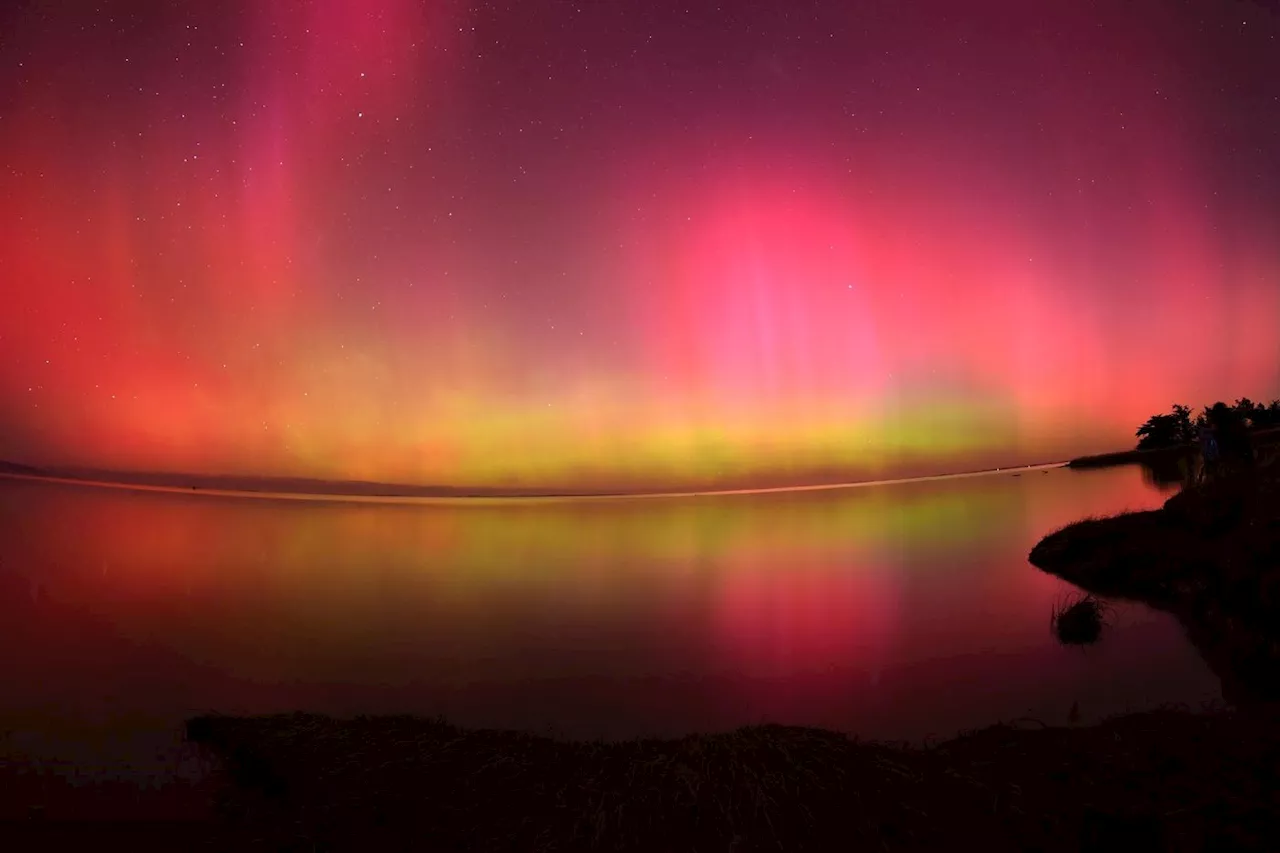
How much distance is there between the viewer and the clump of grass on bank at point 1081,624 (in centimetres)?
1304

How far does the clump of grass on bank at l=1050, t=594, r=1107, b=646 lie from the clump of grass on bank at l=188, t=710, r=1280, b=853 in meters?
6.71

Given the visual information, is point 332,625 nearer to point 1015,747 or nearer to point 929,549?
point 1015,747

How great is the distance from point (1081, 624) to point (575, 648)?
12438mm

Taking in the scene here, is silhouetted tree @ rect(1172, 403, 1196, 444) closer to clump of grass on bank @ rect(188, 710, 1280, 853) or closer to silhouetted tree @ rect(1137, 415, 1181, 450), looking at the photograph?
silhouetted tree @ rect(1137, 415, 1181, 450)

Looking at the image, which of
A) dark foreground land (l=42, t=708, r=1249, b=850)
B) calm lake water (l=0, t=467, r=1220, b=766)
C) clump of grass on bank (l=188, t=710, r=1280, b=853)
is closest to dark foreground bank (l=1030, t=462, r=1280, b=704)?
calm lake water (l=0, t=467, r=1220, b=766)

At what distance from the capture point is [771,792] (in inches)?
210

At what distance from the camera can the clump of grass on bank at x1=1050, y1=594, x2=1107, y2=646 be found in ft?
42.8

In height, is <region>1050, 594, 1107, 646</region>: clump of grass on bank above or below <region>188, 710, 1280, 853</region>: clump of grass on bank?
below

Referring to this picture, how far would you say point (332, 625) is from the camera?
795 inches

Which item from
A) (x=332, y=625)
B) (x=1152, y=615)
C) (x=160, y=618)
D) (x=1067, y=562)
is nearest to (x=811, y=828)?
(x=1152, y=615)

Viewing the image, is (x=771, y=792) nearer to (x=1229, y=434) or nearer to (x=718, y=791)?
(x=718, y=791)

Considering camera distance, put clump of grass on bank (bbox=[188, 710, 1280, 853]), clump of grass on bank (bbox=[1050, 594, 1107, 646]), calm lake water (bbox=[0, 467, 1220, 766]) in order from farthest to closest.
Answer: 1. clump of grass on bank (bbox=[1050, 594, 1107, 646])
2. calm lake water (bbox=[0, 467, 1220, 766])
3. clump of grass on bank (bbox=[188, 710, 1280, 853])

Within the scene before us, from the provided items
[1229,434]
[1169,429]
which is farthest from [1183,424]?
[1229,434]

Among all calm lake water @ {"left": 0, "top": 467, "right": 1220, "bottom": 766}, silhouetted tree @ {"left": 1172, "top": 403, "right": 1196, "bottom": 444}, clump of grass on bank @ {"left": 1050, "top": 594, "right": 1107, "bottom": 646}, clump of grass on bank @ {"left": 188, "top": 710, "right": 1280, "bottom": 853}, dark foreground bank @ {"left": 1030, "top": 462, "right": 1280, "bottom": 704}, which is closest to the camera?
clump of grass on bank @ {"left": 188, "top": 710, "right": 1280, "bottom": 853}
